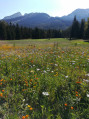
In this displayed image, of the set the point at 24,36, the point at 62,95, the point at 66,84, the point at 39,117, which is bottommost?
the point at 39,117

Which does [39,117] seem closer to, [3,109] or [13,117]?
[13,117]

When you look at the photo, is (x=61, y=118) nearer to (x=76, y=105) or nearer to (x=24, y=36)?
(x=76, y=105)

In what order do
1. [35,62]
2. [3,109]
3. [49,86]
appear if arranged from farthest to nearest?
[35,62] → [49,86] → [3,109]

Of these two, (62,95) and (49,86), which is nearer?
(62,95)

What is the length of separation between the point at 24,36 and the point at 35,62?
70.3m

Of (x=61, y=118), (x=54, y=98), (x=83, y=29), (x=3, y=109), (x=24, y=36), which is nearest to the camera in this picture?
(x=61, y=118)

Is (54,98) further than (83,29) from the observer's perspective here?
No

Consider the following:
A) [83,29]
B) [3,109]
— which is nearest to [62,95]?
[3,109]

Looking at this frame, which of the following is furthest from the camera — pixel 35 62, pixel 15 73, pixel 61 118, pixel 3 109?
pixel 35 62

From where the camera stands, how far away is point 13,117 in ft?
7.52

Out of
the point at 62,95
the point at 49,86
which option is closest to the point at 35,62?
the point at 49,86

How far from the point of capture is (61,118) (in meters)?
2.28

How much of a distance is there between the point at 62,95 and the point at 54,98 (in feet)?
0.97

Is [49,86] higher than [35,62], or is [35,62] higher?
[35,62]
